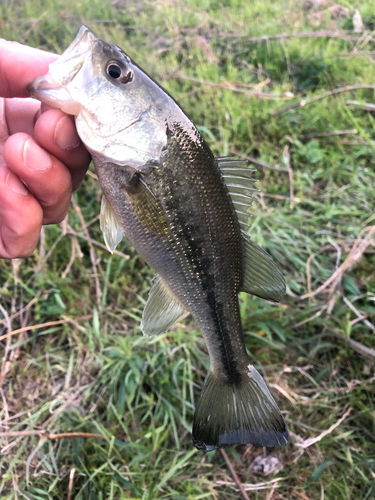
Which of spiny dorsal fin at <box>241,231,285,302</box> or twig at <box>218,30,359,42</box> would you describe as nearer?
spiny dorsal fin at <box>241,231,285,302</box>

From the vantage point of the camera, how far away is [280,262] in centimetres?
276

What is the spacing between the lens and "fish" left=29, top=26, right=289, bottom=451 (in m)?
1.20

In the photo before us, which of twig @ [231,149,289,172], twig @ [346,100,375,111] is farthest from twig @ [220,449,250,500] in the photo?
twig @ [346,100,375,111]

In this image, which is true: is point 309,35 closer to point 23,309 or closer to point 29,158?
point 29,158

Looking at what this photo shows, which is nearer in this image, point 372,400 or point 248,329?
point 372,400

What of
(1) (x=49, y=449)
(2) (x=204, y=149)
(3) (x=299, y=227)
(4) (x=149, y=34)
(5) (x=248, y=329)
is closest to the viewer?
(2) (x=204, y=149)

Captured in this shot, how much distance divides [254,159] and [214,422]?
101 inches

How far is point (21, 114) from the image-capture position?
1.58 m

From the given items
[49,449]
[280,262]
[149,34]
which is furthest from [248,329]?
[149,34]

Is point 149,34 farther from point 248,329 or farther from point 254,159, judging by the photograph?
point 248,329

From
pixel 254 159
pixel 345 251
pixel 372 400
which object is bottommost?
pixel 372 400

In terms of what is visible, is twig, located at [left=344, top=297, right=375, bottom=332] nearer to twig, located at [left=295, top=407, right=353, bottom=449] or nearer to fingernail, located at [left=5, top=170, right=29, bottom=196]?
twig, located at [left=295, top=407, right=353, bottom=449]

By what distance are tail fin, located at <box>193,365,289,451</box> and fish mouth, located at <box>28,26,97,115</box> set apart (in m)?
1.37

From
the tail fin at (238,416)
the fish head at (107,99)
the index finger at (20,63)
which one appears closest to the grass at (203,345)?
the tail fin at (238,416)
